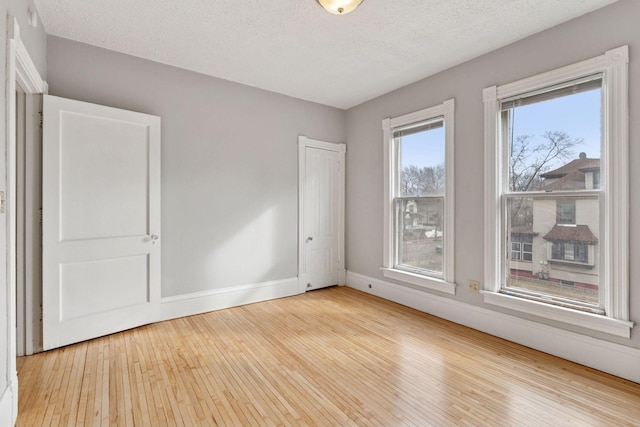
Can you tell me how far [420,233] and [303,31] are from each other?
8.49 feet

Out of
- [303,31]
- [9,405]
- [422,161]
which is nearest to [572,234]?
[422,161]

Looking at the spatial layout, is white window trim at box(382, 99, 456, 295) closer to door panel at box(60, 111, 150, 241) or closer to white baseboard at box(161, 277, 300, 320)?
white baseboard at box(161, 277, 300, 320)

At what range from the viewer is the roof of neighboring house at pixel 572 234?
2512 mm

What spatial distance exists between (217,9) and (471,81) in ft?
8.22

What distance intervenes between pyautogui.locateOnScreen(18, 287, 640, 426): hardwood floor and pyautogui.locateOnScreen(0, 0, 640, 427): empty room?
0.02 meters

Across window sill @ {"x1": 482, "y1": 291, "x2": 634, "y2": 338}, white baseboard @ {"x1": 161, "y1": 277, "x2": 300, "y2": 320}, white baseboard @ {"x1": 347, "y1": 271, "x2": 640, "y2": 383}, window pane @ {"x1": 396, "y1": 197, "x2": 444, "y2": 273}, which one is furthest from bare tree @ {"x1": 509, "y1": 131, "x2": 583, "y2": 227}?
white baseboard @ {"x1": 161, "y1": 277, "x2": 300, "y2": 320}

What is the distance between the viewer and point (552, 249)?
2.74m

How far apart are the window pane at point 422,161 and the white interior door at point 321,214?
42.7 inches

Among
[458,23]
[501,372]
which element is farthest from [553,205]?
[458,23]

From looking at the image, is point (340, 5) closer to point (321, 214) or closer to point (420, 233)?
point (420, 233)

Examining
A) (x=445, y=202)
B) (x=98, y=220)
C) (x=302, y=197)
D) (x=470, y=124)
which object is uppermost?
(x=470, y=124)

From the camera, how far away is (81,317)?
2832mm

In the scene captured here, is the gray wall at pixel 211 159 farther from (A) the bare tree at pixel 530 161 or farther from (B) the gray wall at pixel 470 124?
(A) the bare tree at pixel 530 161

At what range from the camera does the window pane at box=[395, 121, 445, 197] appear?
3674 millimetres
